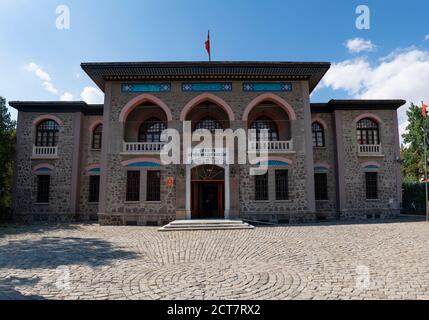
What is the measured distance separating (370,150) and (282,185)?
7.37 meters

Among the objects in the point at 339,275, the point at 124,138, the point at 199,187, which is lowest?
the point at 339,275

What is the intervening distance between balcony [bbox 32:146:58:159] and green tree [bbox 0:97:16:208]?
130 centimetres

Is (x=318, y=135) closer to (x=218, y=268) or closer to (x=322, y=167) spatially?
(x=322, y=167)

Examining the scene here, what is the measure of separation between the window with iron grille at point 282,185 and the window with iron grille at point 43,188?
15461mm

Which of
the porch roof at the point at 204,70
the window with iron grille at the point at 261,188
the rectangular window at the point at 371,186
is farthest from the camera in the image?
the rectangular window at the point at 371,186

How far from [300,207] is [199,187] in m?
6.43

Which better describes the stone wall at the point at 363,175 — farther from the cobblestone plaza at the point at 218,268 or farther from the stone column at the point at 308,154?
the cobblestone plaza at the point at 218,268

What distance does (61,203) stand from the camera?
56.5ft

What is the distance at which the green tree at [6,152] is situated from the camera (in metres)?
16.4

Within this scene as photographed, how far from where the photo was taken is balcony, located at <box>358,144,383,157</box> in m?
17.7

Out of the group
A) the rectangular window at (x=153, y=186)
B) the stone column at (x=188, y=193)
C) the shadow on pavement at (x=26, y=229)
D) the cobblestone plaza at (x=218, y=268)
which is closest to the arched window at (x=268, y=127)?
the stone column at (x=188, y=193)

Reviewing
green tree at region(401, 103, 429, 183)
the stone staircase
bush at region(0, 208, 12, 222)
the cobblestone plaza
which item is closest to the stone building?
bush at region(0, 208, 12, 222)

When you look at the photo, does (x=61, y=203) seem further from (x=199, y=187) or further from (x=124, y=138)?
(x=199, y=187)
